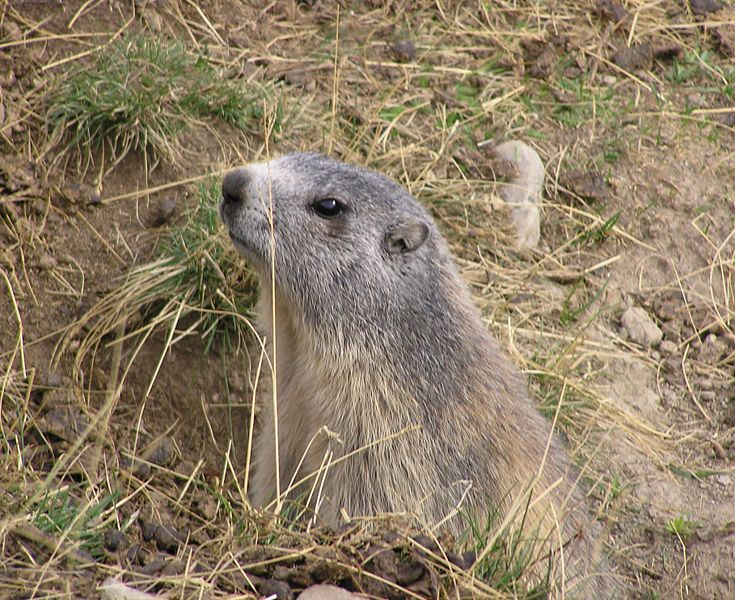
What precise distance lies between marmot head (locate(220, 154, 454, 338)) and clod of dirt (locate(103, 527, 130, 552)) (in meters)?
1.44

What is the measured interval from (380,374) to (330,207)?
2.80 ft

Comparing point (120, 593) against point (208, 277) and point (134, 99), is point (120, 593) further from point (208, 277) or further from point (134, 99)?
point (134, 99)

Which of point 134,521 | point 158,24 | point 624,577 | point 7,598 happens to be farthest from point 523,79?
point 7,598

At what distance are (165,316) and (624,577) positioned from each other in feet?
9.73

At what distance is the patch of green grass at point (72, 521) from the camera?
3973 millimetres

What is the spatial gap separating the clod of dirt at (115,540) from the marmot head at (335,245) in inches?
56.7

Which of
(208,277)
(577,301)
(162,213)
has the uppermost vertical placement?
(162,213)

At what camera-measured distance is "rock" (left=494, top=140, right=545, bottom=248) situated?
7.39m

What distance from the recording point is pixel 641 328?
7152 millimetres

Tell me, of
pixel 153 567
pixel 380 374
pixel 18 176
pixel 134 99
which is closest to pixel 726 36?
pixel 134 99

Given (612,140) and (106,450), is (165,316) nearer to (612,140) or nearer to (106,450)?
(106,450)

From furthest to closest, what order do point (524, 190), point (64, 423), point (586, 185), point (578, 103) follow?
1. point (578, 103)
2. point (586, 185)
3. point (524, 190)
4. point (64, 423)

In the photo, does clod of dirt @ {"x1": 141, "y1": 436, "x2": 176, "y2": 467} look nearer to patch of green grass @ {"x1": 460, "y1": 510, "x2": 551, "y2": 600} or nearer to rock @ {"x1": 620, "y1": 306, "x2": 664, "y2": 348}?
patch of green grass @ {"x1": 460, "y1": 510, "x2": 551, "y2": 600}

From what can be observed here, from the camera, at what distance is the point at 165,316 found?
6.09 metres
